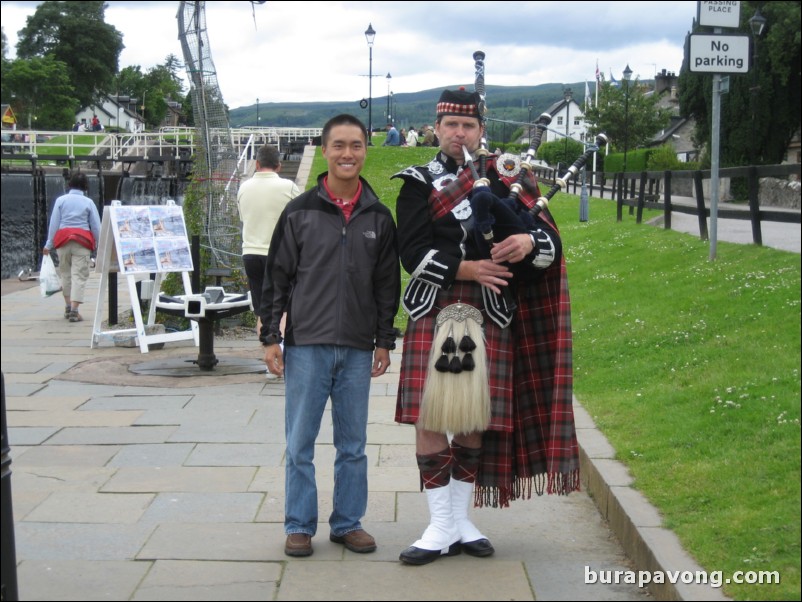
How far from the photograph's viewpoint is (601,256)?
15914mm

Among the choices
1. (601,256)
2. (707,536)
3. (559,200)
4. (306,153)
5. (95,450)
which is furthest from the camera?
(306,153)

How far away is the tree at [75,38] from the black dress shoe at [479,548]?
3036mm

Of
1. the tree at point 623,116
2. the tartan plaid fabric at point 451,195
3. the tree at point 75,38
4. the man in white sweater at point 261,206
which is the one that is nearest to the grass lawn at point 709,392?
the tartan plaid fabric at point 451,195

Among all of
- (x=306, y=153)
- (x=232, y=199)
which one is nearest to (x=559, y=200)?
(x=306, y=153)

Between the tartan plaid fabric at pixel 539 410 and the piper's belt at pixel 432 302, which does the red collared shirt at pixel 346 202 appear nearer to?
the piper's belt at pixel 432 302

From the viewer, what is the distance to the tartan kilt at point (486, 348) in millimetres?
4758

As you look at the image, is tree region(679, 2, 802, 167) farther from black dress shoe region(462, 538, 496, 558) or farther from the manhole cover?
the manhole cover

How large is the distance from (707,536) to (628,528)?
60 cm

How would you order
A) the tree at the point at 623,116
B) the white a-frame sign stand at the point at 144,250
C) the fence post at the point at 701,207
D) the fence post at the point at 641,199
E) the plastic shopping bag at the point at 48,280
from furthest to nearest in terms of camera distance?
the tree at the point at 623,116 < the fence post at the point at 641,199 < the fence post at the point at 701,207 < the plastic shopping bag at the point at 48,280 < the white a-frame sign stand at the point at 144,250

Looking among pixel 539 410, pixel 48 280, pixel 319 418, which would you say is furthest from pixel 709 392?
pixel 48 280

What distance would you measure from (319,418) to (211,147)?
371 inches

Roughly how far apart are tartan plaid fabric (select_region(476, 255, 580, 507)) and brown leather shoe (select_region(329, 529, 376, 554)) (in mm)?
567

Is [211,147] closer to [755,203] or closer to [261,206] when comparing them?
[261,206]

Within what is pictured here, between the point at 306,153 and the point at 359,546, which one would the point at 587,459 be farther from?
the point at 306,153
